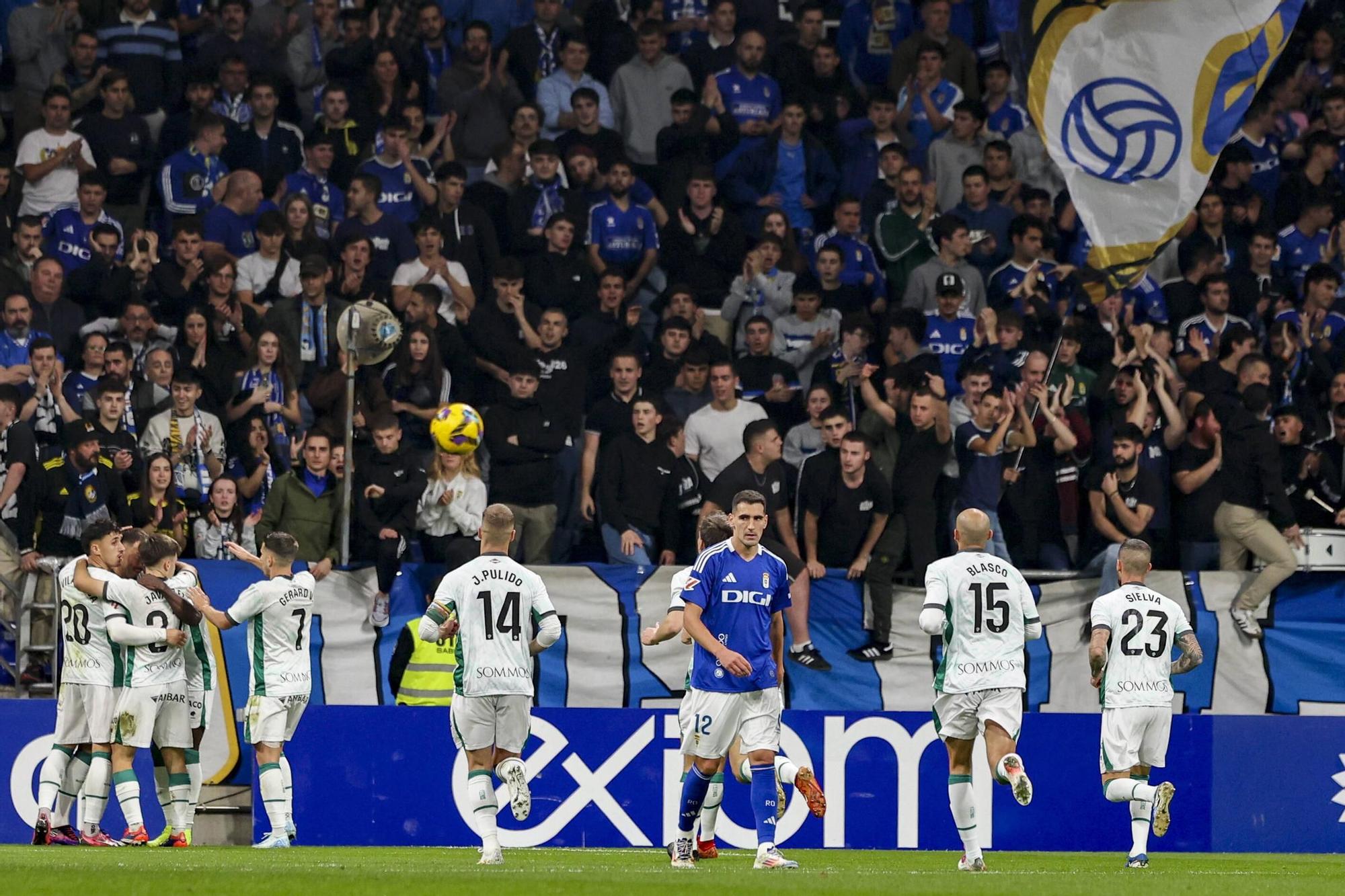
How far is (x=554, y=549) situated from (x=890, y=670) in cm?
312

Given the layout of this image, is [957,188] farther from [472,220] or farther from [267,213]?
[267,213]

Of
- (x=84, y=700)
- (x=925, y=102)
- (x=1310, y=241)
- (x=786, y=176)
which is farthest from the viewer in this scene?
(x=925, y=102)

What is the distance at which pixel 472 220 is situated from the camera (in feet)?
62.6

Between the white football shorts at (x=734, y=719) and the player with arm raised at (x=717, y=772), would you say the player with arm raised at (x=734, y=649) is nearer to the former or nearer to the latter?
the white football shorts at (x=734, y=719)

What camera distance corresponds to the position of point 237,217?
18906 millimetres

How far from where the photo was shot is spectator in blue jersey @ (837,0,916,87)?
22344mm

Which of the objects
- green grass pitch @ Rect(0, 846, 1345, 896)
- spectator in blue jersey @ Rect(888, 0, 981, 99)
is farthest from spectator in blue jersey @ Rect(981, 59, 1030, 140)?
green grass pitch @ Rect(0, 846, 1345, 896)

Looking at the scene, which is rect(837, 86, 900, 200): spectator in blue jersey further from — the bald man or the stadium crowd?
the bald man

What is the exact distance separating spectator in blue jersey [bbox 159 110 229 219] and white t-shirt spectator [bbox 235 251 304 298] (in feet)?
3.84

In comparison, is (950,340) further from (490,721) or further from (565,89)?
(490,721)

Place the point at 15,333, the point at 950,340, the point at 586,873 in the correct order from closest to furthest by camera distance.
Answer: the point at 586,873
the point at 15,333
the point at 950,340

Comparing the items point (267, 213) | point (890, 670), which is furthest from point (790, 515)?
point (267, 213)

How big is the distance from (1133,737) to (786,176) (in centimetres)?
881

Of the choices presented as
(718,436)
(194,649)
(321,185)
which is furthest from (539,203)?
(194,649)
